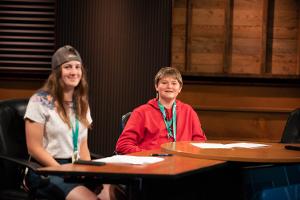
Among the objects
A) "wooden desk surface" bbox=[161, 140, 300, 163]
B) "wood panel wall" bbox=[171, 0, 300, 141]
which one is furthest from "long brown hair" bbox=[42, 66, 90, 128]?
"wood panel wall" bbox=[171, 0, 300, 141]

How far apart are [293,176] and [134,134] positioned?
1.23 metres

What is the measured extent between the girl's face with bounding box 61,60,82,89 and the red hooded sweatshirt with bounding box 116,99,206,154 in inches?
25.5

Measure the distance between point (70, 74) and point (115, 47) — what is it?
2180mm

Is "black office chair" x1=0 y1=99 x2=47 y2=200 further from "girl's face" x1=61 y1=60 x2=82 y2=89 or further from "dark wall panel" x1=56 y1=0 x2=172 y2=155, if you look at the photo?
"dark wall panel" x1=56 y1=0 x2=172 y2=155

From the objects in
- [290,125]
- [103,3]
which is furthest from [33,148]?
[103,3]

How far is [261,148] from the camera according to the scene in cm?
324

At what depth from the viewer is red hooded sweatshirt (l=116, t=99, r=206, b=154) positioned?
363 centimetres

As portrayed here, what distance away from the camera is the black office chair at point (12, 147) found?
3.18m

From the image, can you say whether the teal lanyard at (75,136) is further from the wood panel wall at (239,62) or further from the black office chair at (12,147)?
the wood panel wall at (239,62)

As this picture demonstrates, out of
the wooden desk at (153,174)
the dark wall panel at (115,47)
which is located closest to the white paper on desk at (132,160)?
the wooden desk at (153,174)

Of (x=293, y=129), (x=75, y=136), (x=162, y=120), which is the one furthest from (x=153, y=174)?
(x=293, y=129)

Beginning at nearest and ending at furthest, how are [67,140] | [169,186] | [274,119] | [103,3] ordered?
[169,186] < [67,140] < [103,3] < [274,119]

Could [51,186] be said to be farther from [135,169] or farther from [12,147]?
[135,169]

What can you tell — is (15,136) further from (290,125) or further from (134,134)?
(290,125)
